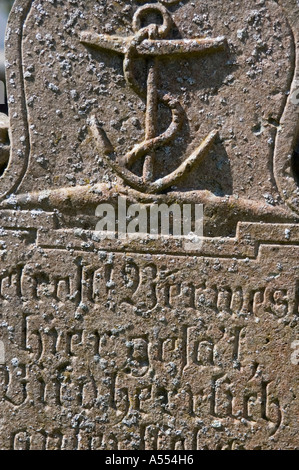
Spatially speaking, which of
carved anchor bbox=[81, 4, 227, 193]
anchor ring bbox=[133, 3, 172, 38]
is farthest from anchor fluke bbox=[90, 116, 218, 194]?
anchor ring bbox=[133, 3, 172, 38]

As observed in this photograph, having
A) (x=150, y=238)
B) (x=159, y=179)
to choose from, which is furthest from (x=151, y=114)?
(x=150, y=238)

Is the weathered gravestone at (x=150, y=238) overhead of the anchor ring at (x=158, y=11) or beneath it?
beneath

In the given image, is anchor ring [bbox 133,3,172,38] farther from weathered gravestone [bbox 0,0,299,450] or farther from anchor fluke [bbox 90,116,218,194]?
anchor fluke [bbox 90,116,218,194]

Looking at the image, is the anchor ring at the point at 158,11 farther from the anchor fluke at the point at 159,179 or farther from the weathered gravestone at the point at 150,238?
the anchor fluke at the point at 159,179

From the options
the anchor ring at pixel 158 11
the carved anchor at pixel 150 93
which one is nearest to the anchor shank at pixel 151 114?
the carved anchor at pixel 150 93

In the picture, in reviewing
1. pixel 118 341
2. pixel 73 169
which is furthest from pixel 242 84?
pixel 118 341

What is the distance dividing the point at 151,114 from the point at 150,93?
0.08m

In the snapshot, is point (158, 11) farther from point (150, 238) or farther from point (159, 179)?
point (150, 238)

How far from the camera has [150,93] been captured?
8.18 feet

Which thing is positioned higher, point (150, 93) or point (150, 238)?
point (150, 93)

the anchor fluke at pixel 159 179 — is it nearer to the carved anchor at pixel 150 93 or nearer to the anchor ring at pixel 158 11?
the carved anchor at pixel 150 93

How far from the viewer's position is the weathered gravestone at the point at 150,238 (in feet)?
8.09

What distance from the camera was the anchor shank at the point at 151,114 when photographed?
249cm
